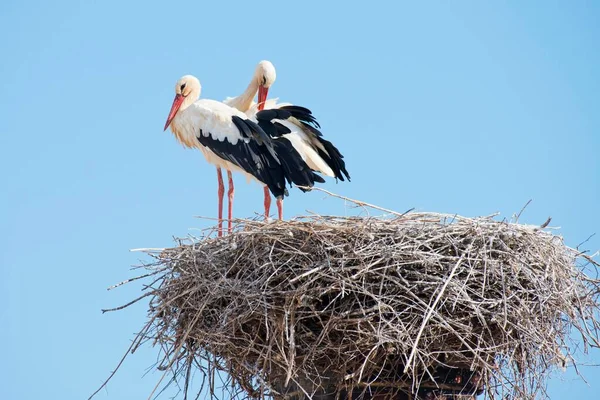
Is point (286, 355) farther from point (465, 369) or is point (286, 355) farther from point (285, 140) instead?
point (285, 140)

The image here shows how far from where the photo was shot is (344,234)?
7824mm

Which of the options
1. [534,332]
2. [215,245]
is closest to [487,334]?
[534,332]

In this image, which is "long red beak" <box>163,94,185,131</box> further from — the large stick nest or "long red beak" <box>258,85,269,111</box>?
the large stick nest

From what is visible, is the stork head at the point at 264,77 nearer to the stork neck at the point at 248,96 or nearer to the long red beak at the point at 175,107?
the stork neck at the point at 248,96

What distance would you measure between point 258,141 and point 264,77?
1.52 m

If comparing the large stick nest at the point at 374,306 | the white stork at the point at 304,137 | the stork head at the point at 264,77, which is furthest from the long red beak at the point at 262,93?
the large stick nest at the point at 374,306

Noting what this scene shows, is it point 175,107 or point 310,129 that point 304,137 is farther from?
point 175,107

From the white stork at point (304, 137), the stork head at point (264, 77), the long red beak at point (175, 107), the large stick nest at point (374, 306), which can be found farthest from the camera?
the stork head at point (264, 77)

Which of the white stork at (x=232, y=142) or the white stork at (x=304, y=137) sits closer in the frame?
the white stork at (x=232, y=142)

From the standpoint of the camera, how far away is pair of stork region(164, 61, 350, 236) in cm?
1050

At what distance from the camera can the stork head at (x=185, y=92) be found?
1170 centimetres

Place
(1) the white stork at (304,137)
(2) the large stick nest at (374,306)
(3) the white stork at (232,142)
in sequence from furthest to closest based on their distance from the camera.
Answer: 1. (1) the white stork at (304,137)
2. (3) the white stork at (232,142)
3. (2) the large stick nest at (374,306)

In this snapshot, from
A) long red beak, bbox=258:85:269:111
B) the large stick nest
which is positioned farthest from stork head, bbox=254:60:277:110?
the large stick nest

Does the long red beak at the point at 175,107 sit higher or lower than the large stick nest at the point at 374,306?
higher
